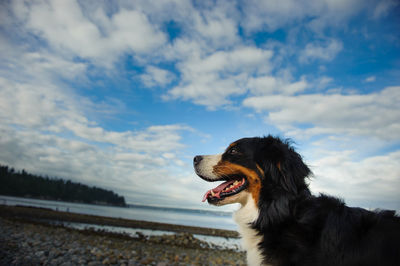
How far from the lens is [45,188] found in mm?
110250

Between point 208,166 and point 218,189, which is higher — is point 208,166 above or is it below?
above

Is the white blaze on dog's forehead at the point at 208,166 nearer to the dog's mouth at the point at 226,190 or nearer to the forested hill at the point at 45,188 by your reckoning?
the dog's mouth at the point at 226,190

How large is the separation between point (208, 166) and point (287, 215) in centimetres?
137

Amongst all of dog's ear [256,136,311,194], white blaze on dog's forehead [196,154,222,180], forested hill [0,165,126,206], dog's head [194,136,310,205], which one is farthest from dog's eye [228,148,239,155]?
forested hill [0,165,126,206]

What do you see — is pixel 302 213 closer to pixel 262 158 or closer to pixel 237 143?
pixel 262 158

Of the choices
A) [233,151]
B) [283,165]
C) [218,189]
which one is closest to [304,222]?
[283,165]

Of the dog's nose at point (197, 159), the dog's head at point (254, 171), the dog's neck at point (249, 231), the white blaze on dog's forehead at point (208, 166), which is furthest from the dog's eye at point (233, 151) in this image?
the dog's neck at point (249, 231)

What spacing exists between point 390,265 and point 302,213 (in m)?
0.90

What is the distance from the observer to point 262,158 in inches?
134

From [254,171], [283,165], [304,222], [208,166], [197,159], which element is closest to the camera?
[304,222]

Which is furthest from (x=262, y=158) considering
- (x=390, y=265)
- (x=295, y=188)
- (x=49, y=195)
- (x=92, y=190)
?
(x=92, y=190)

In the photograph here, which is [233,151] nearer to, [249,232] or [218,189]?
[218,189]

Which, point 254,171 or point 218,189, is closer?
point 254,171

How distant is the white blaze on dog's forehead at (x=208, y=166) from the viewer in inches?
146
